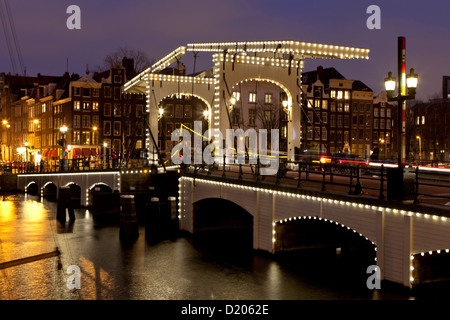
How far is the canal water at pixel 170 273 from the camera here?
14516 mm

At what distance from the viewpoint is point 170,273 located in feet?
55.8

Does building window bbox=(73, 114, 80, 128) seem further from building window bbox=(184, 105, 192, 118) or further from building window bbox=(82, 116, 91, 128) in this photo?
building window bbox=(184, 105, 192, 118)

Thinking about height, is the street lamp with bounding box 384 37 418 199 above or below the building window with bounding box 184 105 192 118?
below

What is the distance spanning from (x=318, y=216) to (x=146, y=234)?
9934 mm

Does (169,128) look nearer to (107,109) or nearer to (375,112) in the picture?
(107,109)

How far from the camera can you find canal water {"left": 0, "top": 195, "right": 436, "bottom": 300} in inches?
571

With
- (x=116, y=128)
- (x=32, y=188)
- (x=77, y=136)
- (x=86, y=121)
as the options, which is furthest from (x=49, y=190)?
(x=116, y=128)

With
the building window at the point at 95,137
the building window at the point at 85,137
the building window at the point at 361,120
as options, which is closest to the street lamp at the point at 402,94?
the building window at the point at 95,137

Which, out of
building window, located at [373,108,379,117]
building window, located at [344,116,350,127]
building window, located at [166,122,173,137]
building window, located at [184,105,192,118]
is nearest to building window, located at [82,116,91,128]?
building window, located at [166,122,173,137]

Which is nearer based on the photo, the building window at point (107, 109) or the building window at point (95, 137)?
the building window at point (95, 137)

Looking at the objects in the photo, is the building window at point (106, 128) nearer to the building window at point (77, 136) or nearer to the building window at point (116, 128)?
the building window at point (116, 128)

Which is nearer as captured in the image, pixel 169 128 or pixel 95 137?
pixel 95 137
